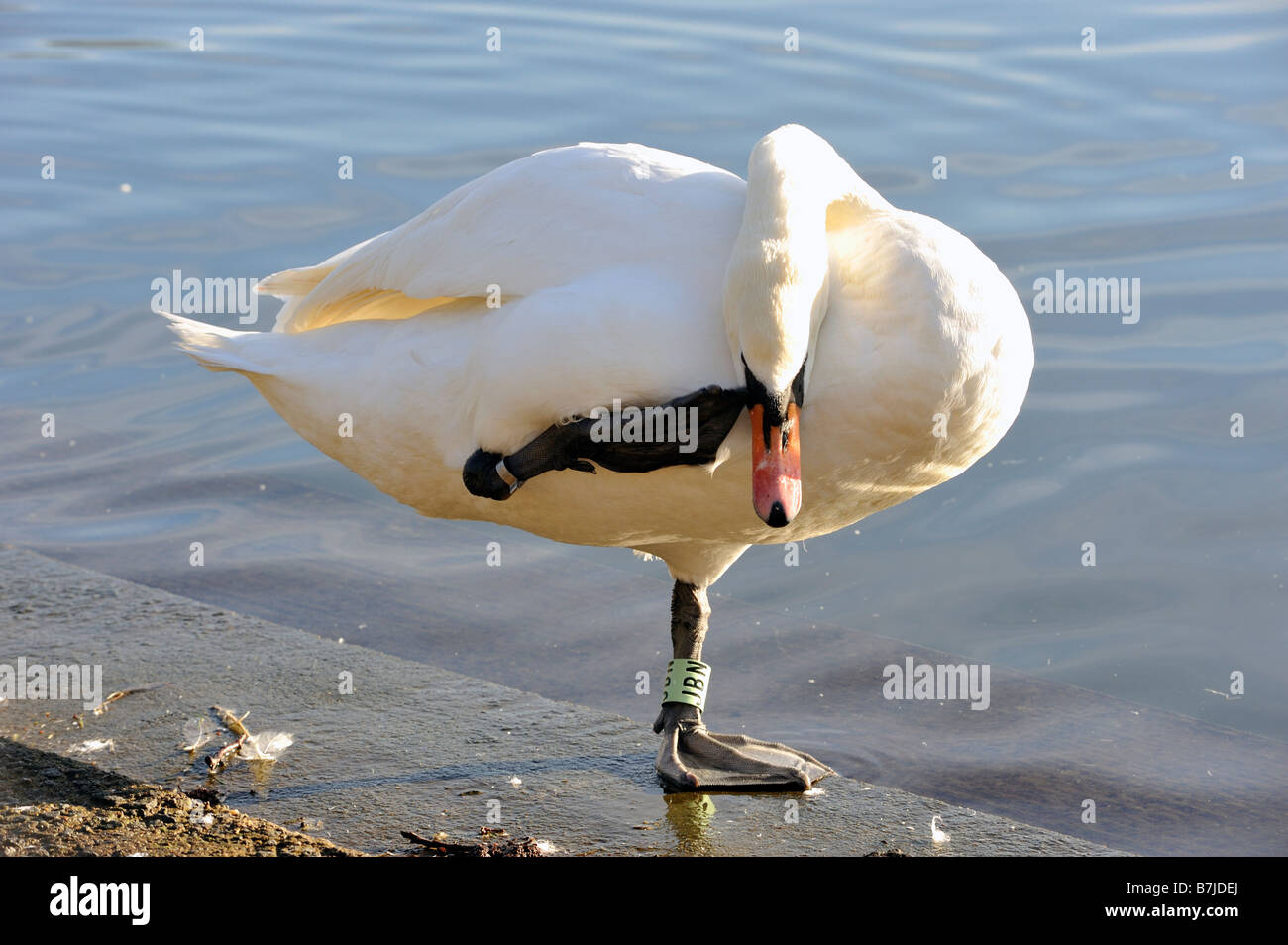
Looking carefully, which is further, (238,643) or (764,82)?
(764,82)

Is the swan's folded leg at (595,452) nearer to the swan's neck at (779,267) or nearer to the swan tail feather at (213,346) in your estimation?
the swan's neck at (779,267)

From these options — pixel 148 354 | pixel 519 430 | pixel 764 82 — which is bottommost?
pixel 519 430

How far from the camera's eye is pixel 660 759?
→ 15.6 feet

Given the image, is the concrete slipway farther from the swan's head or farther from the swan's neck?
the swan's neck

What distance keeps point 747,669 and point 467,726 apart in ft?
4.54

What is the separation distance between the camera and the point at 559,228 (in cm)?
421

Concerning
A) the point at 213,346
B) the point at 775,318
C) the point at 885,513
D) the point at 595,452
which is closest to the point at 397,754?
the point at 595,452

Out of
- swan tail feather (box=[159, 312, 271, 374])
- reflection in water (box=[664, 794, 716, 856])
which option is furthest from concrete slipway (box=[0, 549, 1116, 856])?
swan tail feather (box=[159, 312, 271, 374])

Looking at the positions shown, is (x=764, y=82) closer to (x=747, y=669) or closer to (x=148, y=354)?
(x=148, y=354)

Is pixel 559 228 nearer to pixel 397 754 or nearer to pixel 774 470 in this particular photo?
pixel 774 470

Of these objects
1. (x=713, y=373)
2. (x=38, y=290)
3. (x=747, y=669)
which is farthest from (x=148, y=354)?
(x=713, y=373)

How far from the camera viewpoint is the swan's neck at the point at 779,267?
3658 millimetres

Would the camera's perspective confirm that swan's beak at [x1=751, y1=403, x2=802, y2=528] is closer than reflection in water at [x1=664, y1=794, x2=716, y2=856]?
Yes

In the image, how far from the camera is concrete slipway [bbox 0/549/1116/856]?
432 centimetres
